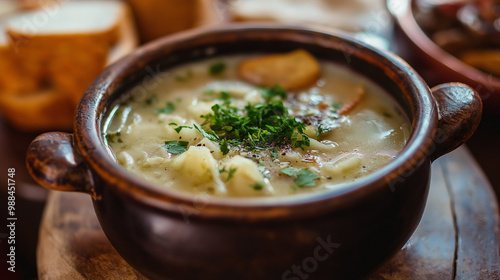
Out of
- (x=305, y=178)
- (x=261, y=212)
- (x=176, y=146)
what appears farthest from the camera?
(x=176, y=146)

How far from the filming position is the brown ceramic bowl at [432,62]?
112 inches

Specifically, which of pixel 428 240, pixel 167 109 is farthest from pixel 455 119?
pixel 167 109

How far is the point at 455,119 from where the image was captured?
5.25ft

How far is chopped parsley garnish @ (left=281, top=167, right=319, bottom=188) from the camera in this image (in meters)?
1.57

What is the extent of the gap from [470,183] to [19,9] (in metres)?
3.68

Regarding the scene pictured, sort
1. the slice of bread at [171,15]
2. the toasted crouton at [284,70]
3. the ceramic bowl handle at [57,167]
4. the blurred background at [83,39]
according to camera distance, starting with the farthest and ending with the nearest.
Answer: the slice of bread at [171,15] → the blurred background at [83,39] → the toasted crouton at [284,70] → the ceramic bowl handle at [57,167]

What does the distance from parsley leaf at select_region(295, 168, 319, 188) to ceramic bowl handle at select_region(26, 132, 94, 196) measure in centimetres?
66

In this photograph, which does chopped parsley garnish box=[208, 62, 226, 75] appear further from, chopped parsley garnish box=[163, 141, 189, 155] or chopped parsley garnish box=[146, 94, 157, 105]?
chopped parsley garnish box=[163, 141, 189, 155]

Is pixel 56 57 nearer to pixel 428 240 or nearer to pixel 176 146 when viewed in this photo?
pixel 176 146

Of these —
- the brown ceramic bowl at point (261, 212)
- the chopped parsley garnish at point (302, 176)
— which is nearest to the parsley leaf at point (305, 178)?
the chopped parsley garnish at point (302, 176)

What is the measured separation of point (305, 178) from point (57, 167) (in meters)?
0.78

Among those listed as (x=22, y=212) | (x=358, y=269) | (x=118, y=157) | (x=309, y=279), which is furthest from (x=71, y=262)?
(x=22, y=212)

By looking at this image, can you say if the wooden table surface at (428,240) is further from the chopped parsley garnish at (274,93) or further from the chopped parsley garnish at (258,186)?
the chopped parsley garnish at (274,93)

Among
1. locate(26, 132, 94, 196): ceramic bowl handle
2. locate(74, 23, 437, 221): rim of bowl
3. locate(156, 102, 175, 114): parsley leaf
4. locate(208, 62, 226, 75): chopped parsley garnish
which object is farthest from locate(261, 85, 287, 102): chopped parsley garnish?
locate(26, 132, 94, 196): ceramic bowl handle
